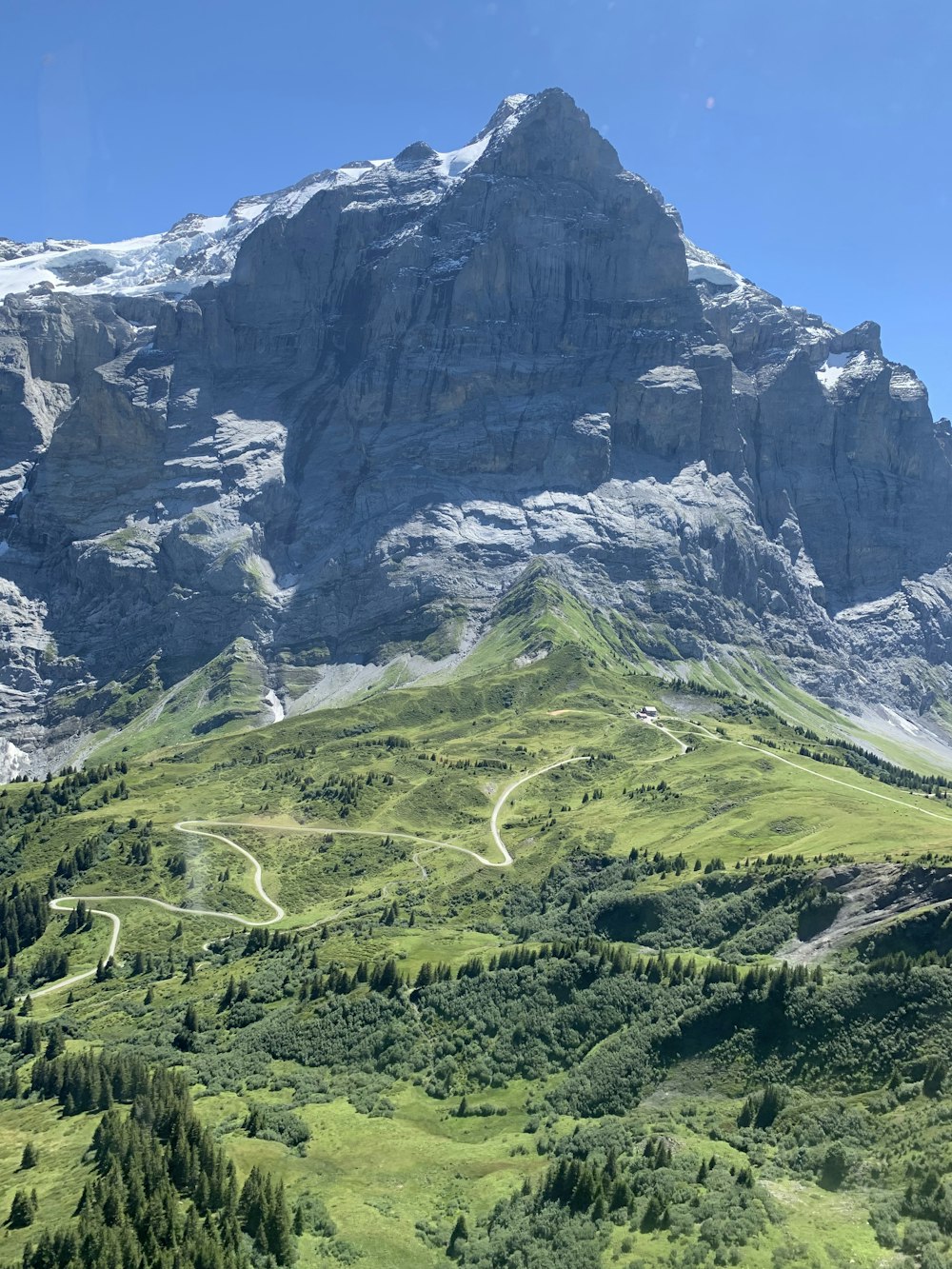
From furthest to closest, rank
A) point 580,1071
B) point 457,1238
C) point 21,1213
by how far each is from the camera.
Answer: point 580,1071
point 21,1213
point 457,1238

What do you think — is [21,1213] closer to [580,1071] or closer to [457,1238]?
[457,1238]

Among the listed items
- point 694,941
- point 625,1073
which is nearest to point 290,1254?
point 625,1073

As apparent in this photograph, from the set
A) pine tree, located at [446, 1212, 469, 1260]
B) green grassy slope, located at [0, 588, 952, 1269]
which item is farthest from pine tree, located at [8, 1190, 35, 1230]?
pine tree, located at [446, 1212, 469, 1260]

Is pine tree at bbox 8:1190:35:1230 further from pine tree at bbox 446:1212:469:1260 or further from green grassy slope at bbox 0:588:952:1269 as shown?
pine tree at bbox 446:1212:469:1260

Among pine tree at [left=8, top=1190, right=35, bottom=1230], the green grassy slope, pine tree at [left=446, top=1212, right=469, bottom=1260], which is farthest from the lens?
pine tree at [left=8, top=1190, right=35, bottom=1230]

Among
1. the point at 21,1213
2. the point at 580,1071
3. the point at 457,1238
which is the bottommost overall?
the point at 21,1213

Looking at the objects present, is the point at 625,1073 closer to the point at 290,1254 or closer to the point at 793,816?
the point at 290,1254

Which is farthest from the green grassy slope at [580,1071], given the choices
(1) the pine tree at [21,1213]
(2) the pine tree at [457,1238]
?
(2) the pine tree at [457,1238]

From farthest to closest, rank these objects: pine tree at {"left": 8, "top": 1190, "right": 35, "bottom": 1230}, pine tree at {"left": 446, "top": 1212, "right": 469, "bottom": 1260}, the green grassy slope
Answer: pine tree at {"left": 8, "top": 1190, "right": 35, "bottom": 1230}
pine tree at {"left": 446, "top": 1212, "right": 469, "bottom": 1260}
the green grassy slope

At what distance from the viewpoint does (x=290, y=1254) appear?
260 ft

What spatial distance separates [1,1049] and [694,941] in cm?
8906

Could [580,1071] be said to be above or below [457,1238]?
above

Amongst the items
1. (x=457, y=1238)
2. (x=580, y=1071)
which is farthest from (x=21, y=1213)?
(x=580, y=1071)

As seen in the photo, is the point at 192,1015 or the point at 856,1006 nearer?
the point at 856,1006
